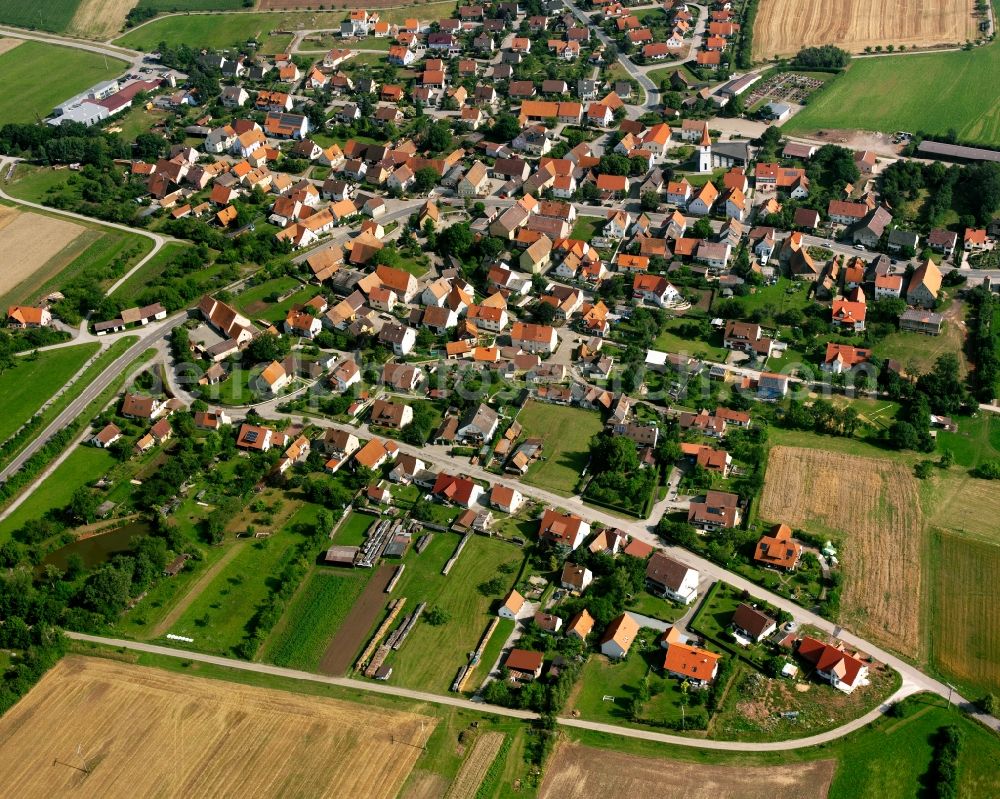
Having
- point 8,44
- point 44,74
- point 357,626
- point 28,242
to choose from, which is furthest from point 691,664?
point 8,44

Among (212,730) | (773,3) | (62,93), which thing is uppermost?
(773,3)

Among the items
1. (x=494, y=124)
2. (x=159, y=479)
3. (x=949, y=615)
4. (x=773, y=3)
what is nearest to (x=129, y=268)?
(x=159, y=479)

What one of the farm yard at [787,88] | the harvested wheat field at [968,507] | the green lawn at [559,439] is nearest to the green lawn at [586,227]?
the green lawn at [559,439]

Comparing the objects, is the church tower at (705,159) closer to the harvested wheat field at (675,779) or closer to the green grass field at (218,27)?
the green grass field at (218,27)

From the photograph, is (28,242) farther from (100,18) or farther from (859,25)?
(859,25)

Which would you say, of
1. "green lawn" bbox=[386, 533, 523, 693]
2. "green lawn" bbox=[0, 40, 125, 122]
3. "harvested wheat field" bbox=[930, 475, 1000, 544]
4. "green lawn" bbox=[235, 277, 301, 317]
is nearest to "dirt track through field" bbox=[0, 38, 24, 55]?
"green lawn" bbox=[0, 40, 125, 122]

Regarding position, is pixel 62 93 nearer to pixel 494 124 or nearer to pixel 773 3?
pixel 494 124
